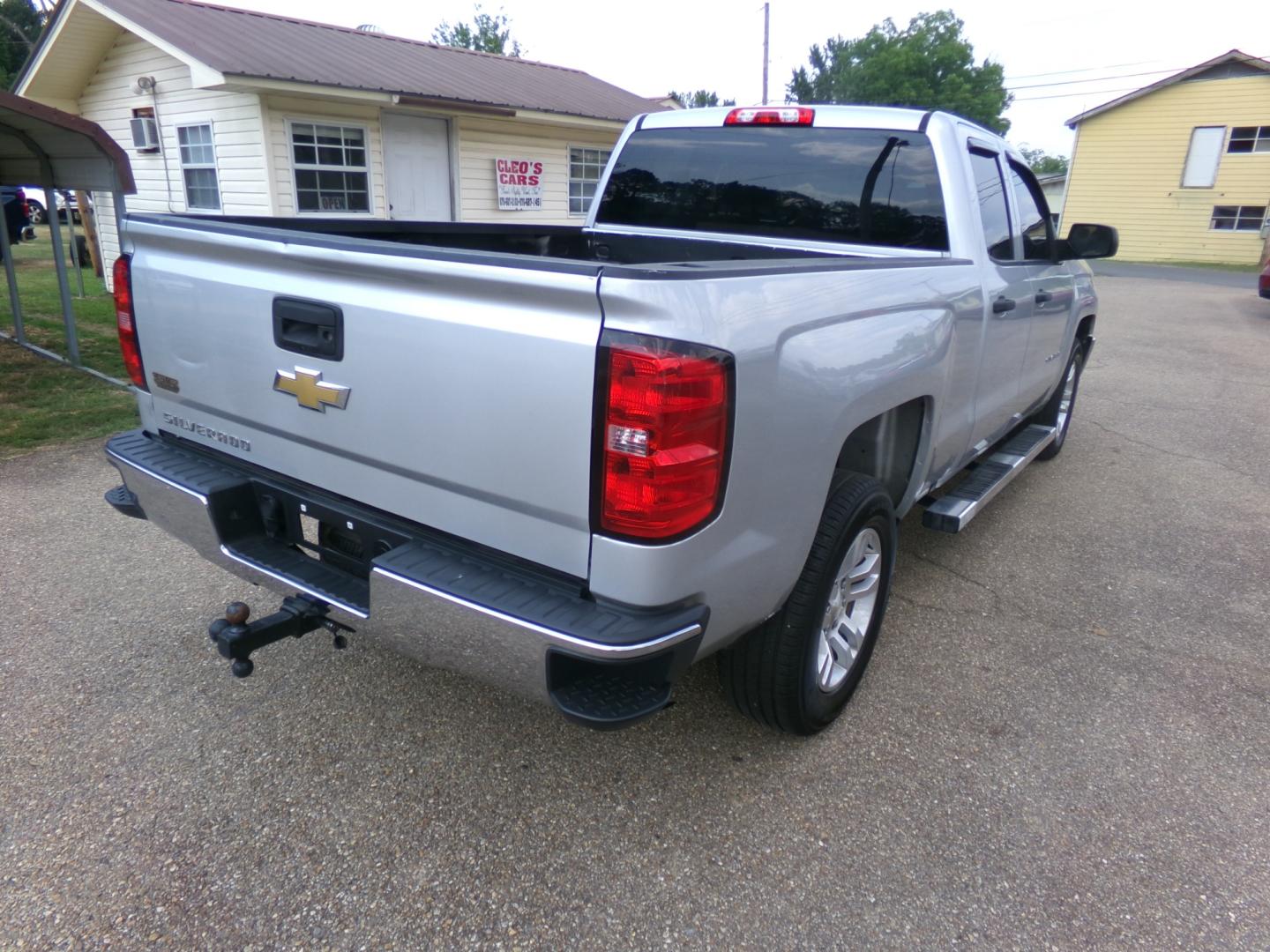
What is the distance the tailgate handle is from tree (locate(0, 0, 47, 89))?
168 ft

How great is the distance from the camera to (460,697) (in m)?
3.03

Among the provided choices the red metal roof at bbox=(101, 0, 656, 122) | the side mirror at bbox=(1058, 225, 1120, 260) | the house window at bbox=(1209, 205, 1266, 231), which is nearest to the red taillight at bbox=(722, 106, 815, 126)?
the side mirror at bbox=(1058, 225, 1120, 260)

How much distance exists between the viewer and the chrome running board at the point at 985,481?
3.60m

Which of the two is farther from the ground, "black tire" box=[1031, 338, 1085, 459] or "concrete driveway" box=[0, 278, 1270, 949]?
"black tire" box=[1031, 338, 1085, 459]

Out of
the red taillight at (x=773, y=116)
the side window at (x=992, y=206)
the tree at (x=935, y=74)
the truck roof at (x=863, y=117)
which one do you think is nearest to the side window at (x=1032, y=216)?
the side window at (x=992, y=206)

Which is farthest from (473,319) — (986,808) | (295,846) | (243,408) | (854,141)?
(854,141)

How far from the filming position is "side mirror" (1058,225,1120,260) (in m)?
4.22

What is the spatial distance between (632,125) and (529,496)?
9.45 ft

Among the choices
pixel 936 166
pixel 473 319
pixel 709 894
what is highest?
pixel 936 166

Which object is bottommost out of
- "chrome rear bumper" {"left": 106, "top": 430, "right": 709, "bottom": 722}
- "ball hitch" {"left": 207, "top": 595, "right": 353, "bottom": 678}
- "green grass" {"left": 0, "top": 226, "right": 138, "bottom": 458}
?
"green grass" {"left": 0, "top": 226, "right": 138, "bottom": 458}

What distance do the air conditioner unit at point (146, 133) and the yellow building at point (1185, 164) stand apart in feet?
94.7

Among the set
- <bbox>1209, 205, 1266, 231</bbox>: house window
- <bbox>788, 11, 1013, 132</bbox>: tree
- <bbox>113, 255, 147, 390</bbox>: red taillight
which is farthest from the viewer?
<bbox>788, 11, 1013, 132</bbox>: tree

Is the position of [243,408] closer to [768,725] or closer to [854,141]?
[768,725]

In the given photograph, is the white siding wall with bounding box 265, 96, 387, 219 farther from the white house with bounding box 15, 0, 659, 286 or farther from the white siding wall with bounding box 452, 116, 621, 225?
the white siding wall with bounding box 452, 116, 621, 225
